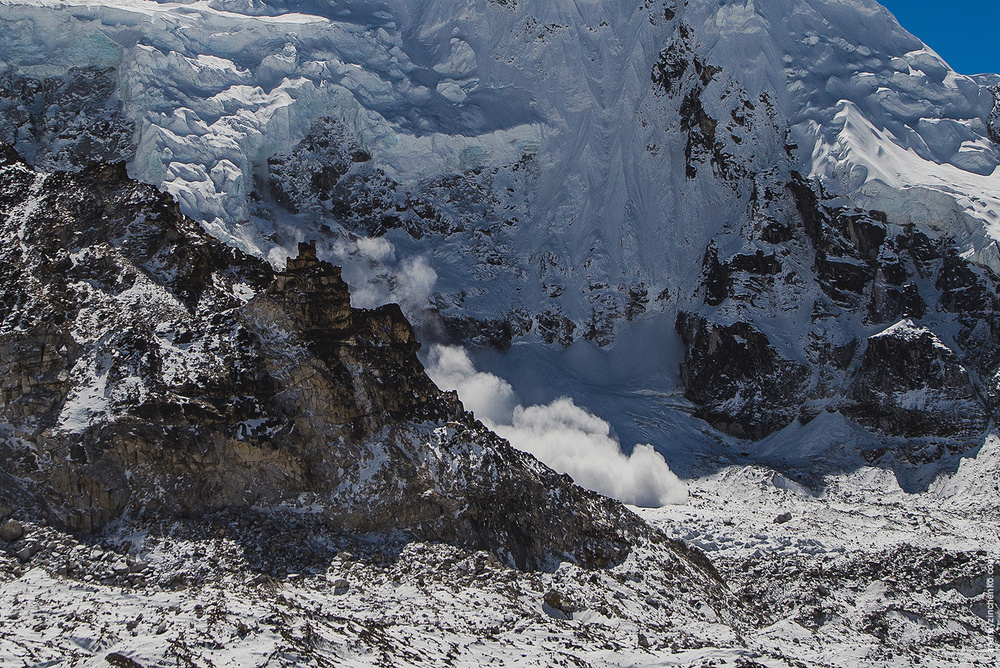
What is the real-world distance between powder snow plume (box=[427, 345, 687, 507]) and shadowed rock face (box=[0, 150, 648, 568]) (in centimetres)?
3095

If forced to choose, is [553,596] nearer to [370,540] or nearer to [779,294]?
[370,540]

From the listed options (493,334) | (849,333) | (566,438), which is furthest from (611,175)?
(566,438)

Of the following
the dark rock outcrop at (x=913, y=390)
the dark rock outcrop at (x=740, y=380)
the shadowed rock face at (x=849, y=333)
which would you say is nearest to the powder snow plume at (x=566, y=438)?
the dark rock outcrop at (x=740, y=380)

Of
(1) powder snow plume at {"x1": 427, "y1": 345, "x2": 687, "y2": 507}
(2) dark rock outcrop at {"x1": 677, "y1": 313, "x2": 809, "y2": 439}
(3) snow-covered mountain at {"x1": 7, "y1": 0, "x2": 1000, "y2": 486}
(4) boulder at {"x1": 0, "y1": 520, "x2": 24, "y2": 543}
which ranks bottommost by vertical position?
(4) boulder at {"x1": 0, "y1": 520, "x2": 24, "y2": 543}

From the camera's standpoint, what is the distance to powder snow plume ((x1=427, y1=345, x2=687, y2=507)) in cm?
8275

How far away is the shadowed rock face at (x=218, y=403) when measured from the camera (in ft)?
142

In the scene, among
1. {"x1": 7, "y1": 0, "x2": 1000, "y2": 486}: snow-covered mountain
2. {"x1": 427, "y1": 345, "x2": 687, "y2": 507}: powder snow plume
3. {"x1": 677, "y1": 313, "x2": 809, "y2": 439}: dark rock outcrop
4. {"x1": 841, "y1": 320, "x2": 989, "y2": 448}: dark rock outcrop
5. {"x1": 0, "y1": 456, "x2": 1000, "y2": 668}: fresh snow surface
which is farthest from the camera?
{"x1": 7, "y1": 0, "x2": 1000, "y2": 486}: snow-covered mountain

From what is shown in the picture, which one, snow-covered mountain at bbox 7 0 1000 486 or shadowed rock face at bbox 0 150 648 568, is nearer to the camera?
shadowed rock face at bbox 0 150 648 568

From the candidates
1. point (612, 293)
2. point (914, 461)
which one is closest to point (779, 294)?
point (612, 293)

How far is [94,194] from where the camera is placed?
52.5 m

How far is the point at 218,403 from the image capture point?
45656mm

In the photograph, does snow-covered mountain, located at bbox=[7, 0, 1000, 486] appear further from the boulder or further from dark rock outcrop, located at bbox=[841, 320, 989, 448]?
the boulder

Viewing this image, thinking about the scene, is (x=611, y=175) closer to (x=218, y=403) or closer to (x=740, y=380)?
(x=740, y=380)

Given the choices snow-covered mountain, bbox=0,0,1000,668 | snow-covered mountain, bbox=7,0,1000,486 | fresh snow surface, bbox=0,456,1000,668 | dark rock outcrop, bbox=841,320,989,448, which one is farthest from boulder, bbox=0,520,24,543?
dark rock outcrop, bbox=841,320,989,448
